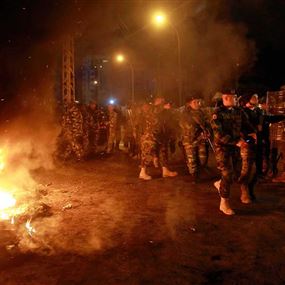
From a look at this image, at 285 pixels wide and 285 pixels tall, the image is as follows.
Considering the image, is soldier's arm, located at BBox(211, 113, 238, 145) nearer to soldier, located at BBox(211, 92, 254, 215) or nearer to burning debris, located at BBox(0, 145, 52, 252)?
soldier, located at BBox(211, 92, 254, 215)

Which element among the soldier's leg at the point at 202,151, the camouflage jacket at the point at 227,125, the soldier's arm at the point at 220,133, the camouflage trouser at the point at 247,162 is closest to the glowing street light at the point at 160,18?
the soldier's leg at the point at 202,151

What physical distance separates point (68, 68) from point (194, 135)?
974cm

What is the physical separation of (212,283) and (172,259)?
0.66 metres

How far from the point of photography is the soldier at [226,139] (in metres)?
5.99

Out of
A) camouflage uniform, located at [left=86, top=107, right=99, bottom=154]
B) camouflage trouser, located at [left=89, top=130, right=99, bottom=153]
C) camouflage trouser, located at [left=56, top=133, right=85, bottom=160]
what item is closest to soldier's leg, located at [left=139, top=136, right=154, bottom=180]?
camouflage trouser, located at [left=56, top=133, right=85, bottom=160]

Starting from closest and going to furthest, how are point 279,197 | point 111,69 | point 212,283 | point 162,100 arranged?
point 212,283 < point 279,197 < point 162,100 < point 111,69

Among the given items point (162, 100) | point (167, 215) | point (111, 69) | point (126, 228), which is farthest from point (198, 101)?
point (111, 69)

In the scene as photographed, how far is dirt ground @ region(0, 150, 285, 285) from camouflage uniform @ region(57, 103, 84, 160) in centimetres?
451

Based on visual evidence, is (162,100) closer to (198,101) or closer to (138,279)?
(198,101)

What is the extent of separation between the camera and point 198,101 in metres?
8.31

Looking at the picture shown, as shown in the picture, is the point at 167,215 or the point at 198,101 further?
the point at 198,101

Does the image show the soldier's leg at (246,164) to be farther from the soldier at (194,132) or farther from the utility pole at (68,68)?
the utility pole at (68,68)

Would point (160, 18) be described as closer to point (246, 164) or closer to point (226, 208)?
point (246, 164)

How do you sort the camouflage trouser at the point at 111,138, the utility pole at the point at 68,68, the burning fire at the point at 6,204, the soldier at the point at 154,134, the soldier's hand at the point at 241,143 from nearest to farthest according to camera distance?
the soldier's hand at the point at 241,143 < the burning fire at the point at 6,204 < the soldier at the point at 154,134 < the camouflage trouser at the point at 111,138 < the utility pole at the point at 68,68
